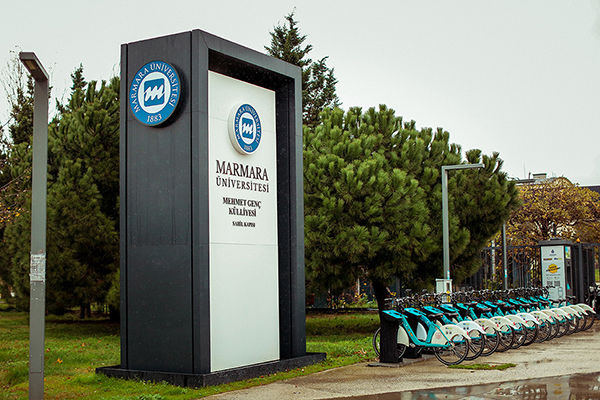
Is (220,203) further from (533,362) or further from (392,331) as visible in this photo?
(533,362)

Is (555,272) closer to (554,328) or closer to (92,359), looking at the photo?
(554,328)

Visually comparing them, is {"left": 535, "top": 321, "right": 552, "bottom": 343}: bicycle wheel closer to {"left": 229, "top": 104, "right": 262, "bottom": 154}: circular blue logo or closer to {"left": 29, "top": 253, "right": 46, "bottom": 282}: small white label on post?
{"left": 229, "top": 104, "right": 262, "bottom": 154}: circular blue logo

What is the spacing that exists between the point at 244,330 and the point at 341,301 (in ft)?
65.3

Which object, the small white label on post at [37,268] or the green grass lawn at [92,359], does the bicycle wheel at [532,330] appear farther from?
the small white label on post at [37,268]

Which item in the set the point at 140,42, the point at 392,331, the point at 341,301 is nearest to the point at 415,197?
the point at 392,331

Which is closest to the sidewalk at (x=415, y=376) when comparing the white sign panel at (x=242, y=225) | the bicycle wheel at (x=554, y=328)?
the white sign panel at (x=242, y=225)

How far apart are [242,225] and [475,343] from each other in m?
4.19

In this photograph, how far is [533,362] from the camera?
10820 millimetres

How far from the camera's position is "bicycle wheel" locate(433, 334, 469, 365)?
10.6 m

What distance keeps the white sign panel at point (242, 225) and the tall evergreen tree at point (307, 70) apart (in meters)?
33.5

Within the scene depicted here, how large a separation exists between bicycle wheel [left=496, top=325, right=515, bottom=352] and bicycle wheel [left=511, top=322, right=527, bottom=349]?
150mm

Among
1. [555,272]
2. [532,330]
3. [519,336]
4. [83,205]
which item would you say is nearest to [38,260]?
[519,336]

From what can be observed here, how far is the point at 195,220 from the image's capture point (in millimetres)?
9125

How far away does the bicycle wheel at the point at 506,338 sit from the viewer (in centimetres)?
1209
